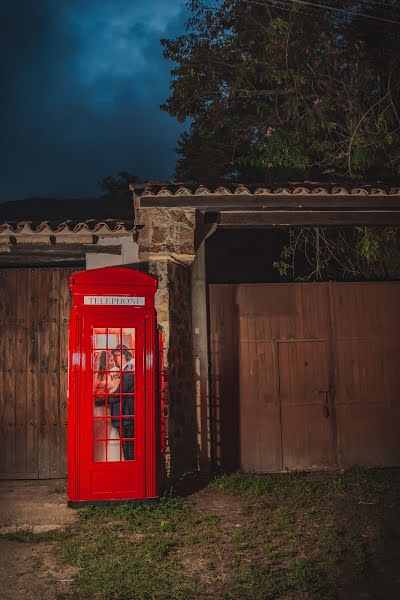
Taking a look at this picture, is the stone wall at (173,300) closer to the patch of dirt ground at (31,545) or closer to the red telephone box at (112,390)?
the red telephone box at (112,390)

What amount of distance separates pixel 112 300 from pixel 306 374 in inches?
133

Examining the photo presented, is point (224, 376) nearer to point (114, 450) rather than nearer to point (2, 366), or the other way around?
point (114, 450)

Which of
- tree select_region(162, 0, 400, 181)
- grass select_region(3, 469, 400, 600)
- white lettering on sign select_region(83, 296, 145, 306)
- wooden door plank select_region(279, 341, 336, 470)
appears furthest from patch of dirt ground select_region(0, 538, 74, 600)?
tree select_region(162, 0, 400, 181)

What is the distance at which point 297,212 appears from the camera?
7645 millimetres

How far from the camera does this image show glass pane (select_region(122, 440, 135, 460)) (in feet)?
19.4

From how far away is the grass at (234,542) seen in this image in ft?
13.2

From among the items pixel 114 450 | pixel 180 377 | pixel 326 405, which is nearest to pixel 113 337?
pixel 114 450

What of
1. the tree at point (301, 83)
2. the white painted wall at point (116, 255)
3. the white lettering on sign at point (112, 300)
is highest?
the tree at point (301, 83)

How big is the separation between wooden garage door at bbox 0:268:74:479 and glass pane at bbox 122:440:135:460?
1908 mm

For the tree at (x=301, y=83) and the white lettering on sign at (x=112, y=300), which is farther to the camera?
the tree at (x=301, y=83)

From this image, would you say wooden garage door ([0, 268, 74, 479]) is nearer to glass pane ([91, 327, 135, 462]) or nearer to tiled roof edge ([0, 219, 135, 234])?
tiled roof edge ([0, 219, 135, 234])

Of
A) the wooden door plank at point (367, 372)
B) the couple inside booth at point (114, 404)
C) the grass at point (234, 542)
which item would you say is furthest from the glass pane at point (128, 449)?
the wooden door plank at point (367, 372)

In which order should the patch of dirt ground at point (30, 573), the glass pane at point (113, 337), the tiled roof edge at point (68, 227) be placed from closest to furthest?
1. the patch of dirt ground at point (30, 573)
2. the glass pane at point (113, 337)
3. the tiled roof edge at point (68, 227)

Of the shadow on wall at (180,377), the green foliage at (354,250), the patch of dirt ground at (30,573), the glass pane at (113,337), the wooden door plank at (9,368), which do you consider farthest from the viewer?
the green foliage at (354,250)
